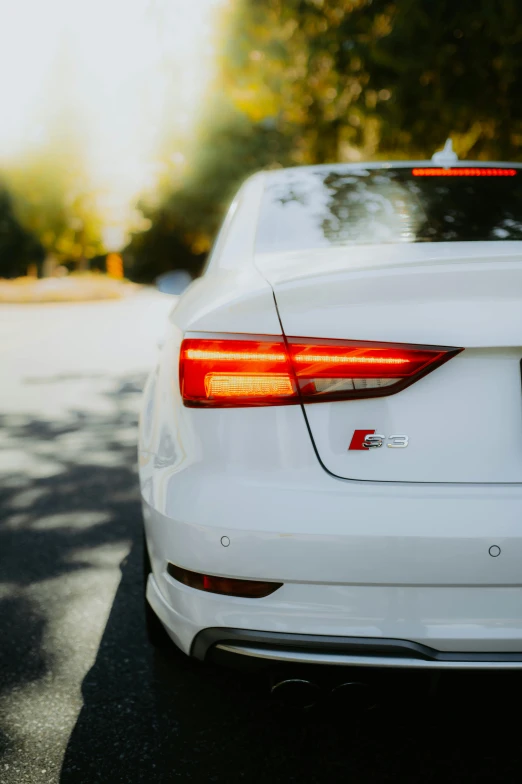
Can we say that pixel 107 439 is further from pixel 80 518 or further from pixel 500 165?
pixel 500 165

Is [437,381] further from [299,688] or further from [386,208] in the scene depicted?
[386,208]

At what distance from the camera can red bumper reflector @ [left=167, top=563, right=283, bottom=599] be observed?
201 cm

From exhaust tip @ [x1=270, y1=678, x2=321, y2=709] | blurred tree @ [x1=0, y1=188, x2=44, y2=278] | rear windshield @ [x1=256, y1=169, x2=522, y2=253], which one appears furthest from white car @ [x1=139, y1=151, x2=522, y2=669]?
blurred tree @ [x1=0, y1=188, x2=44, y2=278]

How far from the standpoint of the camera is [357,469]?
6.48 feet

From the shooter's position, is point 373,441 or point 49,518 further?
point 49,518

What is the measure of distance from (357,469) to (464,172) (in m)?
1.80

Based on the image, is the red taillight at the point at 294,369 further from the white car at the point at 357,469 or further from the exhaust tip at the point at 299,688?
the exhaust tip at the point at 299,688

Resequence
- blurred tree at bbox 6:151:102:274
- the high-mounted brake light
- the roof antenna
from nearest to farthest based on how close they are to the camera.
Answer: the high-mounted brake light
the roof antenna
blurred tree at bbox 6:151:102:274

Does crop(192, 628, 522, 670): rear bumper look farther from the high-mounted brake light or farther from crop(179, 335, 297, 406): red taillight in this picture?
the high-mounted brake light

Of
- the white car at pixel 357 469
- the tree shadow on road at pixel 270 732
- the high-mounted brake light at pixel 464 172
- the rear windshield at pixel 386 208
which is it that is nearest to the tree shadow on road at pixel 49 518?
the tree shadow on road at pixel 270 732

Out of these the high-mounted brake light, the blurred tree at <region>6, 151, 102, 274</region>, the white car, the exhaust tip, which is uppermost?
the high-mounted brake light

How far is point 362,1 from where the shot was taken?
7.45 meters

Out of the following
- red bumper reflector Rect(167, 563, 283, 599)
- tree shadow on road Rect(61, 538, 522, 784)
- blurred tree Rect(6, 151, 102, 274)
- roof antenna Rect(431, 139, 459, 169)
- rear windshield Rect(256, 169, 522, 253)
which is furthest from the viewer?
blurred tree Rect(6, 151, 102, 274)

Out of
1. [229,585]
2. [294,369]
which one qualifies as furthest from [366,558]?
[294,369]
